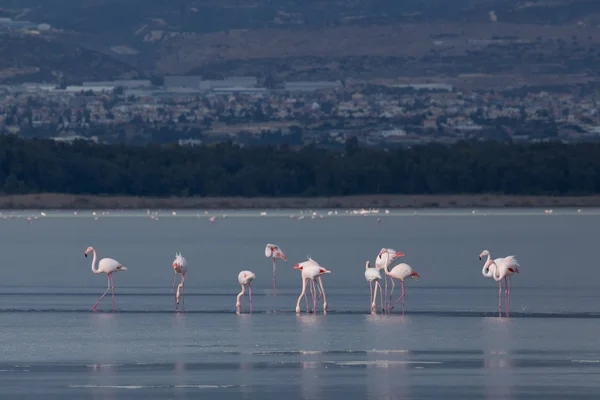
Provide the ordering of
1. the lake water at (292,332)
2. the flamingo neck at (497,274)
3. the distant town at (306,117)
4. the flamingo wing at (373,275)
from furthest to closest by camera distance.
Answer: the distant town at (306,117)
the flamingo neck at (497,274)
the flamingo wing at (373,275)
the lake water at (292,332)

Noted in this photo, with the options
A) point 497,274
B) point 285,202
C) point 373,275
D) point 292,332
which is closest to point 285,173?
point 285,202

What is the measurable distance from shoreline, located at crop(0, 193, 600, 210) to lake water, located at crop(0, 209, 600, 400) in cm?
5527

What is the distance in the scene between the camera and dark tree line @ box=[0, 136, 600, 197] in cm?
10038

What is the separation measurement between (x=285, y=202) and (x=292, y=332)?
80815 millimetres

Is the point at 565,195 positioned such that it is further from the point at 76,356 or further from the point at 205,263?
the point at 76,356

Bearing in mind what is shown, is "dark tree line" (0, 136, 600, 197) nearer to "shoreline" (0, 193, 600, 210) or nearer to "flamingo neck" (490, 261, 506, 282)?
"shoreline" (0, 193, 600, 210)

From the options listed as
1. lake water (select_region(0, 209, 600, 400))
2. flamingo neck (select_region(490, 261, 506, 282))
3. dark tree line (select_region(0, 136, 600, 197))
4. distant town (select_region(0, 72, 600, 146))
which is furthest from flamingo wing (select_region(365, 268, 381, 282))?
distant town (select_region(0, 72, 600, 146))

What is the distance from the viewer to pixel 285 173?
10425 centimetres

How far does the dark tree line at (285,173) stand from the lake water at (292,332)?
57559mm

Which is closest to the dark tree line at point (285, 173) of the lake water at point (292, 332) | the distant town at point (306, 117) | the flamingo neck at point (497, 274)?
the distant town at point (306, 117)

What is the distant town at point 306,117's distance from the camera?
16871cm

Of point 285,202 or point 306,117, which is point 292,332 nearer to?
point 285,202

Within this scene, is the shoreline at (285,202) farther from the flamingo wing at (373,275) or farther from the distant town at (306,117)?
the flamingo wing at (373,275)

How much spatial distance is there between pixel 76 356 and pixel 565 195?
8415cm
